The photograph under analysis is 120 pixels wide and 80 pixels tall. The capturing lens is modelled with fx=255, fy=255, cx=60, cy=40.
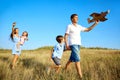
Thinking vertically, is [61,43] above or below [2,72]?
above

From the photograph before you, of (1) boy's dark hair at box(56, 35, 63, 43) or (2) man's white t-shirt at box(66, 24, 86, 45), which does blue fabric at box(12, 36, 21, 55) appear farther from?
(2) man's white t-shirt at box(66, 24, 86, 45)

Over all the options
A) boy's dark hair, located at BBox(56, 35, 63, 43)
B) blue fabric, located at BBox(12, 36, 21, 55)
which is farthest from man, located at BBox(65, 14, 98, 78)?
blue fabric, located at BBox(12, 36, 21, 55)

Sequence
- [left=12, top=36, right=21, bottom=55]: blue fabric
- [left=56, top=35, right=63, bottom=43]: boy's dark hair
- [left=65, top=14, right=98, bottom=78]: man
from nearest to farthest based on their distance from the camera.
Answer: [left=65, top=14, right=98, bottom=78]: man
[left=56, top=35, right=63, bottom=43]: boy's dark hair
[left=12, top=36, right=21, bottom=55]: blue fabric

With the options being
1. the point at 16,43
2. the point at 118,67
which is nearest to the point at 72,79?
the point at 118,67

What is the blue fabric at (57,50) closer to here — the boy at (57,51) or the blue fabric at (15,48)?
the boy at (57,51)

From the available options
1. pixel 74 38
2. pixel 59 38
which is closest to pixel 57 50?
pixel 59 38

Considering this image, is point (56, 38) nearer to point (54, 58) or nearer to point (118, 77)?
point (54, 58)

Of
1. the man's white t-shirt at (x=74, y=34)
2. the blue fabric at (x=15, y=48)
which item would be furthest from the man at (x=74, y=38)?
the blue fabric at (x=15, y=48)

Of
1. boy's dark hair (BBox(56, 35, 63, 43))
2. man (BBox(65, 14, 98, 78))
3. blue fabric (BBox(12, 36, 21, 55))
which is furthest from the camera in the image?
blue fabric (BBox(12, 36, 21, 55))

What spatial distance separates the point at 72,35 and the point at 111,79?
5.94 feet

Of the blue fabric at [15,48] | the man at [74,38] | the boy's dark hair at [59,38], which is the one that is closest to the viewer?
the man at [74,38]

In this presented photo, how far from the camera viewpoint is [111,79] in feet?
22.7

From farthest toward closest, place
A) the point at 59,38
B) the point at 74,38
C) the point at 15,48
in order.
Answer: the point at 15,48 < the point at 59,38 < the point at 74,38

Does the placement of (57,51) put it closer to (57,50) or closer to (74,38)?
(57,50)
